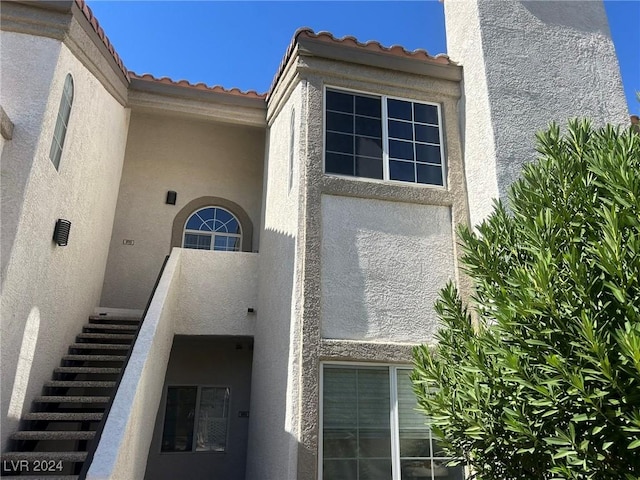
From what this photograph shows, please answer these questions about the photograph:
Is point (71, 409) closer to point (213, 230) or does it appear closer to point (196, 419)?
point (196, 419)

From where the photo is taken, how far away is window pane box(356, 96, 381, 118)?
9961 millimetres

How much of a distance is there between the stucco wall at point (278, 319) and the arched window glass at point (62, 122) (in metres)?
4.42

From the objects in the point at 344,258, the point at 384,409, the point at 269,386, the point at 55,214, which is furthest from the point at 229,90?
the point at 384,409

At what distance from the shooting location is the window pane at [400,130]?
9.96 metres

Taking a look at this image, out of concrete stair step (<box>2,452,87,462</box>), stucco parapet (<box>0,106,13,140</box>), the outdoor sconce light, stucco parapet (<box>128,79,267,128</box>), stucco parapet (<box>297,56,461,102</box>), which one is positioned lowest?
concrete stair step (<box>2,452,87,462</box>)

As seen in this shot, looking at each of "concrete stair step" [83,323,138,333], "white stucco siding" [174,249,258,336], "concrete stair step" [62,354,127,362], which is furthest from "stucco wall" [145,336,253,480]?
"concrete stair step" [62,354,127,362]

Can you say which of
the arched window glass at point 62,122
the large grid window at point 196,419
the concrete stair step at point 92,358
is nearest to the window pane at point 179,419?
the large grid window at point 196,419

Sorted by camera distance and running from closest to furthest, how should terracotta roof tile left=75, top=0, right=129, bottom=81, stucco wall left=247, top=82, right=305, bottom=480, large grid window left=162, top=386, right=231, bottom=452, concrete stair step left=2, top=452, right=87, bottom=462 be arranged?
concrete stair step left=2, top=452, right=87, bottom=462, stucco wall left=247, top=82, right=305, bottom=480, terracotta roof tile left=75, top=0, right=129, bottom=81, large grid window left=162, top=386, right=231, bottom=452

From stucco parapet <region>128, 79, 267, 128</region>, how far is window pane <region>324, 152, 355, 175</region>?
420 cm

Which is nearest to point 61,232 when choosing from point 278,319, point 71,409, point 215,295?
point 71,409

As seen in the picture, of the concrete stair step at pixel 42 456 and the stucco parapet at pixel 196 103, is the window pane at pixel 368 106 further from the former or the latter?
the concrete stair step at pixel 42 456

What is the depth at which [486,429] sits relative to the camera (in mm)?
5477

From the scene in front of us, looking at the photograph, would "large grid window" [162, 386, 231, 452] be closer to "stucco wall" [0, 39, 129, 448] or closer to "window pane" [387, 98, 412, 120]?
"stucco wall" [0, 39, 129, 448]

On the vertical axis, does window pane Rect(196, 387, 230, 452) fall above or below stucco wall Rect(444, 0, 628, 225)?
below
